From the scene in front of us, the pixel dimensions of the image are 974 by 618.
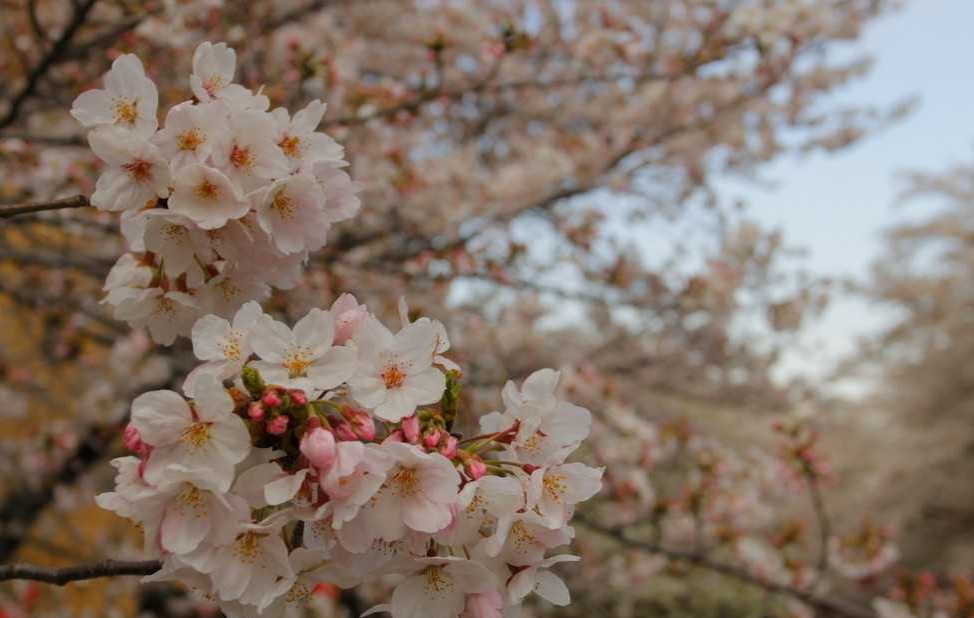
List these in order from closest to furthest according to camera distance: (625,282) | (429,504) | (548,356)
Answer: (429,504) → (625,282) → (548,356)

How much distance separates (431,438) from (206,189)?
44 centimetres

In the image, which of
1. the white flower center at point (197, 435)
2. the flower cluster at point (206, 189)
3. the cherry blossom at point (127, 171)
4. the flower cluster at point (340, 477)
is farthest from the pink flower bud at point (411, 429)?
the cherry blossom at point (127, 171)

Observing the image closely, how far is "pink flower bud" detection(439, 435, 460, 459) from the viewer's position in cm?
88

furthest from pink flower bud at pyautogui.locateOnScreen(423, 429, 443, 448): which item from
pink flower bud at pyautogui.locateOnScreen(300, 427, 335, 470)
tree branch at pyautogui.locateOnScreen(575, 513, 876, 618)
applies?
A: tree branch at pyautogui.locateOnScreen(575, 513, 876, 618)

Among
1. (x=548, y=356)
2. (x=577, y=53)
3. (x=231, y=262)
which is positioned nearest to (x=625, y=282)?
(x=577, y=53)

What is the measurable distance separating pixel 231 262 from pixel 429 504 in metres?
0.48

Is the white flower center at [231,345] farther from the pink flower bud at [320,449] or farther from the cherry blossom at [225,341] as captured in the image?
the pink flower bud at [320,449]

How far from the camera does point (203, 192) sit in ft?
3.27

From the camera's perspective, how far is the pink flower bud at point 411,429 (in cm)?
87

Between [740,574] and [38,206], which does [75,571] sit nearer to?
[38,206]

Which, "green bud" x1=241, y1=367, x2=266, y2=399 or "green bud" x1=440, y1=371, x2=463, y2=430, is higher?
"green bud" x1=241, y1=367, x2=266, y2=399

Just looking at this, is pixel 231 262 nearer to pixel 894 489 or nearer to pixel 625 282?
pixel 625 282

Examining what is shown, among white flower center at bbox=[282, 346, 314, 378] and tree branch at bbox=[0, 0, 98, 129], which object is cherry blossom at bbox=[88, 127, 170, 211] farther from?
tree branch at bbox=[0, 0, 98, 129]

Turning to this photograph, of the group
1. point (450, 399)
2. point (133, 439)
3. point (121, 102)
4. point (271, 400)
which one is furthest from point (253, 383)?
point (121, 102)
